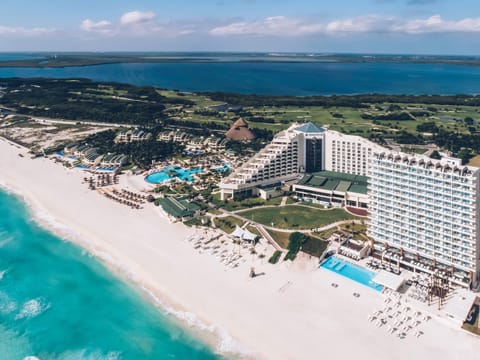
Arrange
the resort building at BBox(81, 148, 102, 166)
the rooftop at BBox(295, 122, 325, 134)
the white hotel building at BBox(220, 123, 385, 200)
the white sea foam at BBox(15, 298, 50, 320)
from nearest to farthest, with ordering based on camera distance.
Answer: the white sea foam at BBox(15, 298, 50, 320) → the white hotel building at BBox(220, 123, 385, 200) → the rooftop at BBox(295, 122, 325, 134) → the resort building at BBox(81, 148, 102, 166)

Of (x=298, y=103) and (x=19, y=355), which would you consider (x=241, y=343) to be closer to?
(x=19, y=355)

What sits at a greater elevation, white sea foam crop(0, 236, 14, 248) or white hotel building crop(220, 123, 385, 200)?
white hotel building crop(220, 123, 385, 200)

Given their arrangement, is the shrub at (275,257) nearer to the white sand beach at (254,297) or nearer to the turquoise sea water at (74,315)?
the white sand beach at (254,297)

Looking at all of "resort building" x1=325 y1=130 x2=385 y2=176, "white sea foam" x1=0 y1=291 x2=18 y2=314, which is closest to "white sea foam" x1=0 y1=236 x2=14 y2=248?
"white sea foam" x1=0 y1=291 x2=18 y2=314

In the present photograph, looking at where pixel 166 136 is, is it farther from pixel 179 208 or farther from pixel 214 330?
pixel 214 330

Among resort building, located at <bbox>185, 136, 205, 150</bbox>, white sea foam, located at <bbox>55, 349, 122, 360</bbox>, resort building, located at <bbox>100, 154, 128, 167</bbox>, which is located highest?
resort building, located at <bbox>185, 136, 205, 150</bbox>

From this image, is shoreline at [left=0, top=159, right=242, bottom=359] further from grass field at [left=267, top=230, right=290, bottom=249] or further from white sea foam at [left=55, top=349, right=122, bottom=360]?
grass field at [left=267, top=230, right=290, bottom=249]
